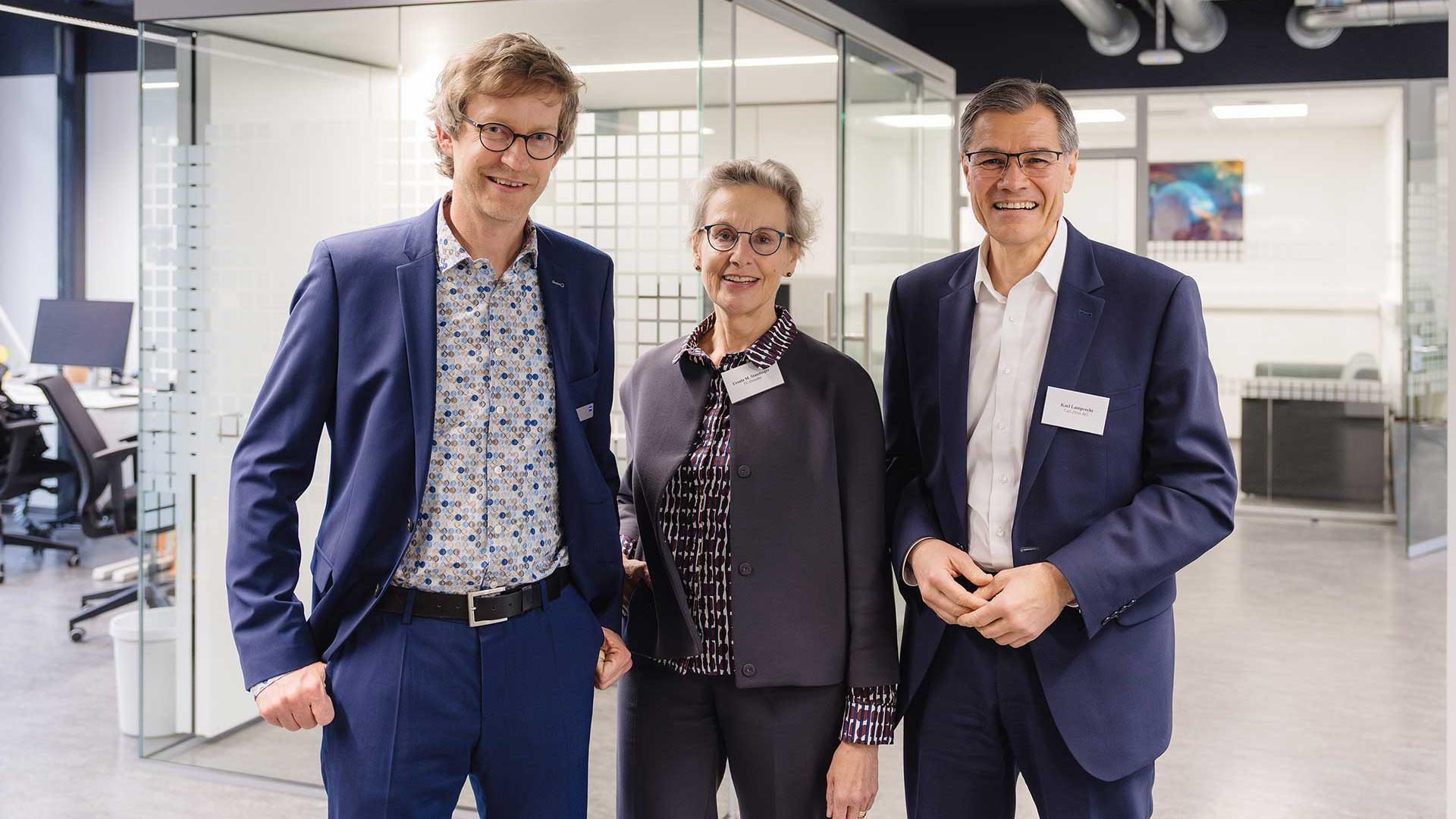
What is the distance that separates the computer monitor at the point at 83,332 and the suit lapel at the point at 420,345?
22.0 ft

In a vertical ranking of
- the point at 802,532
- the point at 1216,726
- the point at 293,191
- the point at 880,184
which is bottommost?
the point at 1216,726

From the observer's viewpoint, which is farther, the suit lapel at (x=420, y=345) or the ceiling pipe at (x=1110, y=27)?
the ceiling pipe at (x=1110, y=27)

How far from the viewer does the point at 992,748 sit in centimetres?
208

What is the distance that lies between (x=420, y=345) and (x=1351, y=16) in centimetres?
802

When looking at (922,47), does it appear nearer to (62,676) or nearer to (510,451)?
(62,676)

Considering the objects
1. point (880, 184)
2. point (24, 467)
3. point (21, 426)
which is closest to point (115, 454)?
point (21, 426)

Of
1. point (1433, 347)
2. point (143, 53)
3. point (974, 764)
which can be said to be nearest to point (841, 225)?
point (143, 53)

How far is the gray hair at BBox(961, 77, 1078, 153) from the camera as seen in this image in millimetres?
2006

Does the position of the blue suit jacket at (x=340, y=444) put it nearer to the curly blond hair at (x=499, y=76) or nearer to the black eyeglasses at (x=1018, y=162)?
the curly blond hair at (x=499, y=76)

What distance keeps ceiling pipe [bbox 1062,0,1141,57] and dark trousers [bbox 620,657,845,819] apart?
22.1ft

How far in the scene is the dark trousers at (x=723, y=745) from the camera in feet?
6.91

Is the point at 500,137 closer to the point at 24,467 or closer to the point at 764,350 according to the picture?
the point at 764,350

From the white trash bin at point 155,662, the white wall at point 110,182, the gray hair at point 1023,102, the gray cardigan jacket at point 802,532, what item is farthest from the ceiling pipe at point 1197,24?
the white wall at point 110,182

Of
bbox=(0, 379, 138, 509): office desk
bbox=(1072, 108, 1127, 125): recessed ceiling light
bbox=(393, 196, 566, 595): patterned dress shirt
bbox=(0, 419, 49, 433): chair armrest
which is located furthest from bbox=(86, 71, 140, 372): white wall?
bbox=(393, 196, 566, 595): patterned dress shirt
